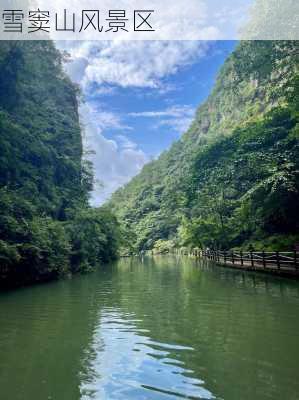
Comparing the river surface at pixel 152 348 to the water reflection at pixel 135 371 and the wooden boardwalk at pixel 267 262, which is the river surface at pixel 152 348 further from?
the wooden boardwalk at pixel 267 262

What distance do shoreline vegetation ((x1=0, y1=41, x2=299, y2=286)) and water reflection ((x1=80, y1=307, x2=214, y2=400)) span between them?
10309 millimetres

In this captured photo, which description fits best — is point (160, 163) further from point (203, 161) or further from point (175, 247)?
point (203, 161)

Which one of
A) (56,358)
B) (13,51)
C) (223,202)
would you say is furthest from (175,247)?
(56,358)

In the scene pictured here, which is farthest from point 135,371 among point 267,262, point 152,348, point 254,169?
point 254,169

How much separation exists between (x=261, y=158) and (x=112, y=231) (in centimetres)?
2328

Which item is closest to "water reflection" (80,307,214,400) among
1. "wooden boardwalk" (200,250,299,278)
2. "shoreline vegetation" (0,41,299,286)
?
"shoreline vegetation" (0,41,299,286)

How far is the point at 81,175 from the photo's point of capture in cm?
4622

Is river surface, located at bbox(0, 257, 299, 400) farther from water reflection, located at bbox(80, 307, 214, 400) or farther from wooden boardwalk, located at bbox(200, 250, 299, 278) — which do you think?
wooden boardwalk, located at bbox(200, 250, 299, 278)

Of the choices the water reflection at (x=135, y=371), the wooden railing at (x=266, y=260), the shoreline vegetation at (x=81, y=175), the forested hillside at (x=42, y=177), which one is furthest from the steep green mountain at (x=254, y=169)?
the water reflection at (x=135, y=371)

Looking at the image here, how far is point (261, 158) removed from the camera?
27.2 m

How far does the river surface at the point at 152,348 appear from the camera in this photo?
5.37 m

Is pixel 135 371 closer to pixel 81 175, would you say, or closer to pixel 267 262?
pixel 267 262

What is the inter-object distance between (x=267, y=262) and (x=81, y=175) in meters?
28.7

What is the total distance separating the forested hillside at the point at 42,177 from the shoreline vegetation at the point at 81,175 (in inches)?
3.3
